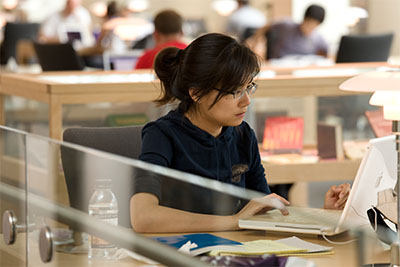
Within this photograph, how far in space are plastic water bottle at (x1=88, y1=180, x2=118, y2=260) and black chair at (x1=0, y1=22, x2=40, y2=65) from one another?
8.78 meters

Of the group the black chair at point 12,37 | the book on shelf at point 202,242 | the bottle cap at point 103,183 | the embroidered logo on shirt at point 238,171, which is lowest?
the black chair at point 12,37

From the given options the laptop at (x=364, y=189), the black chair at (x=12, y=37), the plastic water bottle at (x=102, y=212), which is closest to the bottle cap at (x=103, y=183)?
the plastic water bottle at (x=102, y=212)

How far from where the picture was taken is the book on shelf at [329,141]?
12.2 ft

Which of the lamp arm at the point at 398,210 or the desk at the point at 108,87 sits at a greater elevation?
the lamp arm at the point at 398,210

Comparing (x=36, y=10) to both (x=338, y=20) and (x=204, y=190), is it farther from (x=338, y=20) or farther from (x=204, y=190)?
(x=204, y=190)

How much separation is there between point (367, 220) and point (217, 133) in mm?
518

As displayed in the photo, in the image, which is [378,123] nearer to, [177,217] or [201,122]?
[201,122]

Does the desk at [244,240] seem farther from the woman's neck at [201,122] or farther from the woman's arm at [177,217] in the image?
the woman's neck at [201,122]

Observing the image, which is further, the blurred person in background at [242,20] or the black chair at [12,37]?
the blurred person in background at [242,20]

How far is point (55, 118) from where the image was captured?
3.32 m

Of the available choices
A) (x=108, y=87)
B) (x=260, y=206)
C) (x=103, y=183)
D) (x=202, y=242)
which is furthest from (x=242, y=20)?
(x=260, y=206)

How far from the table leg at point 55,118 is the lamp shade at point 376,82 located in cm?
165

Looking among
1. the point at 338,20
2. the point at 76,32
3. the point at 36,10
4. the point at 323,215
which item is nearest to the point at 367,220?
the point at 323,215

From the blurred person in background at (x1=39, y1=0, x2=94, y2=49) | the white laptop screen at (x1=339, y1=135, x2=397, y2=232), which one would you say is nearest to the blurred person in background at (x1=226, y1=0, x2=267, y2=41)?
the blurred person in background at (x1=39, y1=0, x2=94, y2=49)
